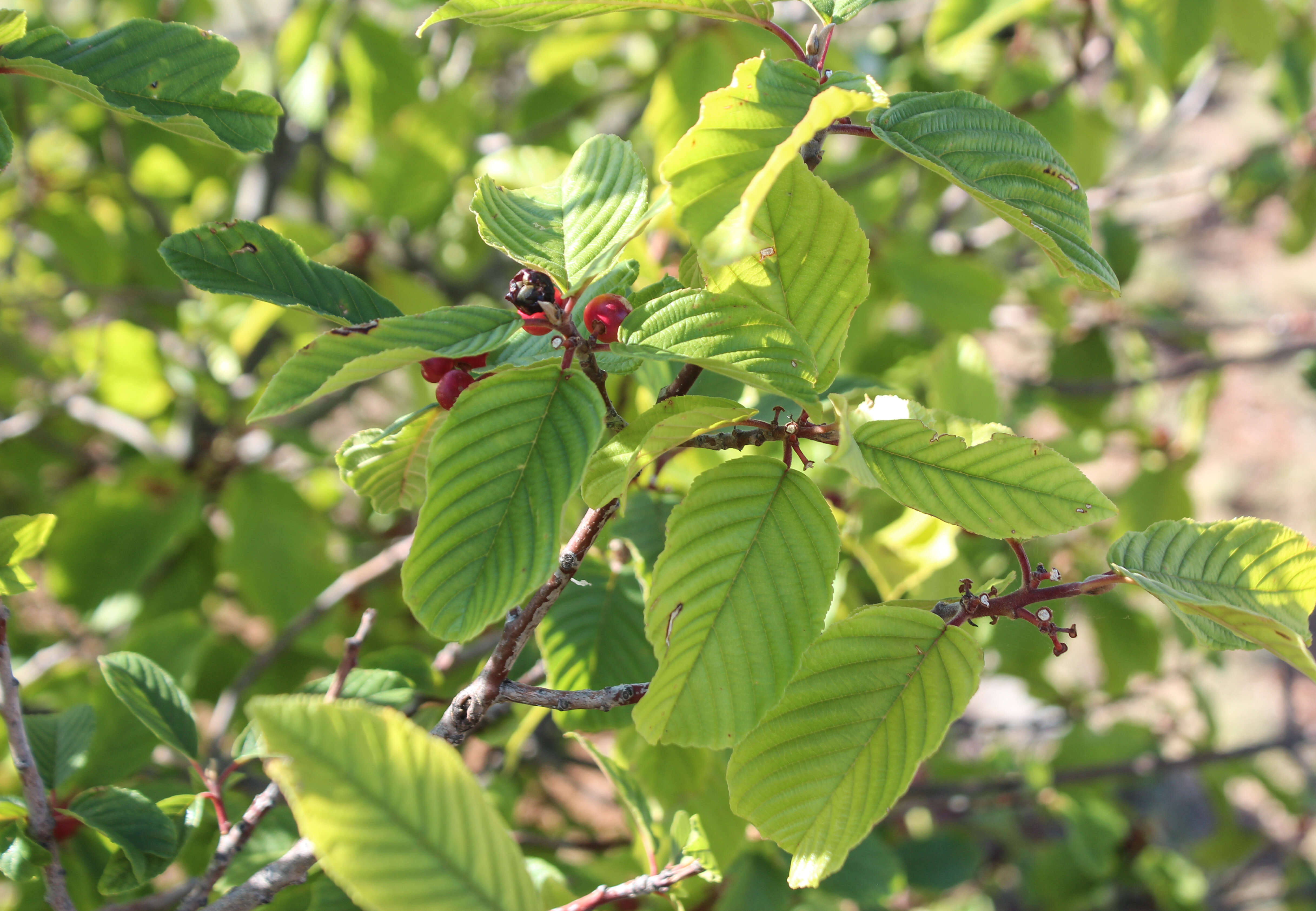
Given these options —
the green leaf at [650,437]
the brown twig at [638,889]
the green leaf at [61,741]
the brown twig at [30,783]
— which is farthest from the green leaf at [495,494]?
the green leaf at [61,741]

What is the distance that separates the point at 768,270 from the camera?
835mm

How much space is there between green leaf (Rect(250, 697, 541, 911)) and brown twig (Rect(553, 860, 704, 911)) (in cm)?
40

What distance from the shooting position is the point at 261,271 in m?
0.85

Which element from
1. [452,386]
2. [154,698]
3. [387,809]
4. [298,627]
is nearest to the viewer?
[387,809]

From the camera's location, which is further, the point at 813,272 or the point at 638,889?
the point at 638,889

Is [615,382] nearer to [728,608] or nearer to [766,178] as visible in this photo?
[728,608]

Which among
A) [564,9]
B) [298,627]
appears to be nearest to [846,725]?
[564,9]

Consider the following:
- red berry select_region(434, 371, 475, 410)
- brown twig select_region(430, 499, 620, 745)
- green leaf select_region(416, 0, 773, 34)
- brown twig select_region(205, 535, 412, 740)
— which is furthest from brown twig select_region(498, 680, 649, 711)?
brown twig select_region(205, 535, 412, 740)

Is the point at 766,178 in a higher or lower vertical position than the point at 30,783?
higher

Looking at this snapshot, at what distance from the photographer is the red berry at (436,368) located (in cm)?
94

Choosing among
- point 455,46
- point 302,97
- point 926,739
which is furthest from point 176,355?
point 926,739

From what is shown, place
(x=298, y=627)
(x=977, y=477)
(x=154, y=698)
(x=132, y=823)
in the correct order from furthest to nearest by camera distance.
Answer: (x=298, y=627), (x=154, y=698), (x=132, y=823), (x=977, y=477)

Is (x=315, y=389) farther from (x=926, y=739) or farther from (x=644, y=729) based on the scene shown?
(x=926, y=739)

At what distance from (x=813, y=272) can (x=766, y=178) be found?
28cm
